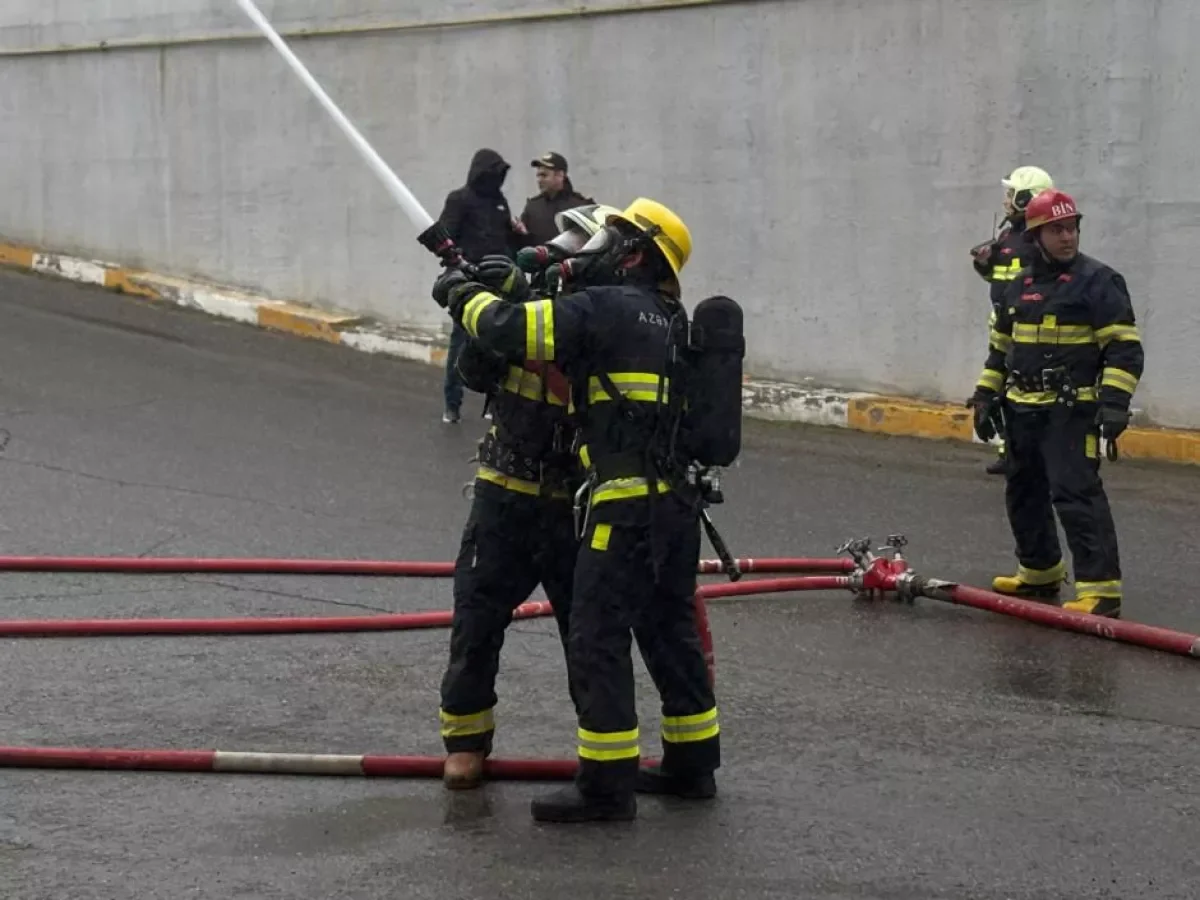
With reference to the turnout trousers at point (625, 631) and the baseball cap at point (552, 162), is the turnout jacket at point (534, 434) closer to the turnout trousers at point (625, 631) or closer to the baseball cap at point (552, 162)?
the turnout trousers at point (625, 631)

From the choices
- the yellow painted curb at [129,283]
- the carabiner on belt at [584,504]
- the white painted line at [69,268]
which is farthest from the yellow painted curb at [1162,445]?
the white painted line at [69,268]

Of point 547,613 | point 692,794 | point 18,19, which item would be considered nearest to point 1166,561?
point 547,613

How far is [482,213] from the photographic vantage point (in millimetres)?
12711

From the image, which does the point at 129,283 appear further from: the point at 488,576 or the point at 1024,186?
the point at 488,576

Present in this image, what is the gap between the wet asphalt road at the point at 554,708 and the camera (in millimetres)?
5023

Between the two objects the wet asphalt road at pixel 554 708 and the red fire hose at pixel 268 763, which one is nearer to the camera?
the wet asphalt road at pixel 554 708

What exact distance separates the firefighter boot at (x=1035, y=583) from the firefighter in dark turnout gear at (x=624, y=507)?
3.18 meters

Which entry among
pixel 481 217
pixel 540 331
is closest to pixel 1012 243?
pixel 481 217

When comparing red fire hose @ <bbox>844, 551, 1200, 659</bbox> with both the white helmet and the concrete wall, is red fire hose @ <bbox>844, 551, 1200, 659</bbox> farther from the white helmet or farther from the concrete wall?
the concrete wall

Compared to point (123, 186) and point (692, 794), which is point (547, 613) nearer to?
point (692, 794)

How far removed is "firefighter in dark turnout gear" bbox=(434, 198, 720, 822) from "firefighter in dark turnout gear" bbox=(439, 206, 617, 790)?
0.18 meters

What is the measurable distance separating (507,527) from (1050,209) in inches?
137

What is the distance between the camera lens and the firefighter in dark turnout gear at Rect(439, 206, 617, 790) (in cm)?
571

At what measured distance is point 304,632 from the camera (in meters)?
7.55
